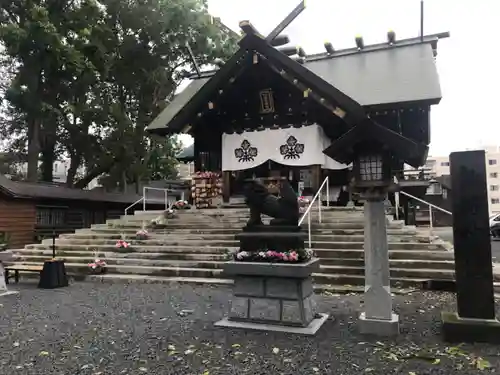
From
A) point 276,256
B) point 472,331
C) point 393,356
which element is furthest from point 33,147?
point 472,331

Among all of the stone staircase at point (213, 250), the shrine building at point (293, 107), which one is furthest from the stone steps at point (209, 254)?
the shrine building at point (293, 107)

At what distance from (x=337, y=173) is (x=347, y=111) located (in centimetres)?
298

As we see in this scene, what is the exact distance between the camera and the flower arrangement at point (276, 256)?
5.13 meters

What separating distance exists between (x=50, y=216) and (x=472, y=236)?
15.2m

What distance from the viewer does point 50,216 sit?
15742mm

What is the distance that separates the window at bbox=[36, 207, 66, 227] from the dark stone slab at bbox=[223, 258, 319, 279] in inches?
495

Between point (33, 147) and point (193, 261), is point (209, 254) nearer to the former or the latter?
point (193, 261)

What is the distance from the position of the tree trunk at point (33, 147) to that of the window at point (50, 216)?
3.28 metres

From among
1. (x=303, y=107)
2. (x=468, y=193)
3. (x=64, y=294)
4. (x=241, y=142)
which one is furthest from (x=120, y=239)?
(x=468, y=193)

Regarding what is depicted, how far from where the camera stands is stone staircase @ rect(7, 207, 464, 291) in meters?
7.78

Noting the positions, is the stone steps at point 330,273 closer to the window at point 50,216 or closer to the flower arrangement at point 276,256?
the flower arrangement at point 276,256

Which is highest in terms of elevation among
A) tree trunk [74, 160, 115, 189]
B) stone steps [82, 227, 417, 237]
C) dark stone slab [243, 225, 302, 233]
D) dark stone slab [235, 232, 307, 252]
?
tree trunk [74, 160, 115, 189]

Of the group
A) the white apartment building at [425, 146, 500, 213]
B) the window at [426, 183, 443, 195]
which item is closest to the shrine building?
the window at [426, 183, 443, 195]

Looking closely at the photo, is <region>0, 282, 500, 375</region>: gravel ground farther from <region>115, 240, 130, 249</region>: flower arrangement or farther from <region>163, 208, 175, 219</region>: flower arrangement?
<region>163, 208, 175, 219</region>: flower arrangement
